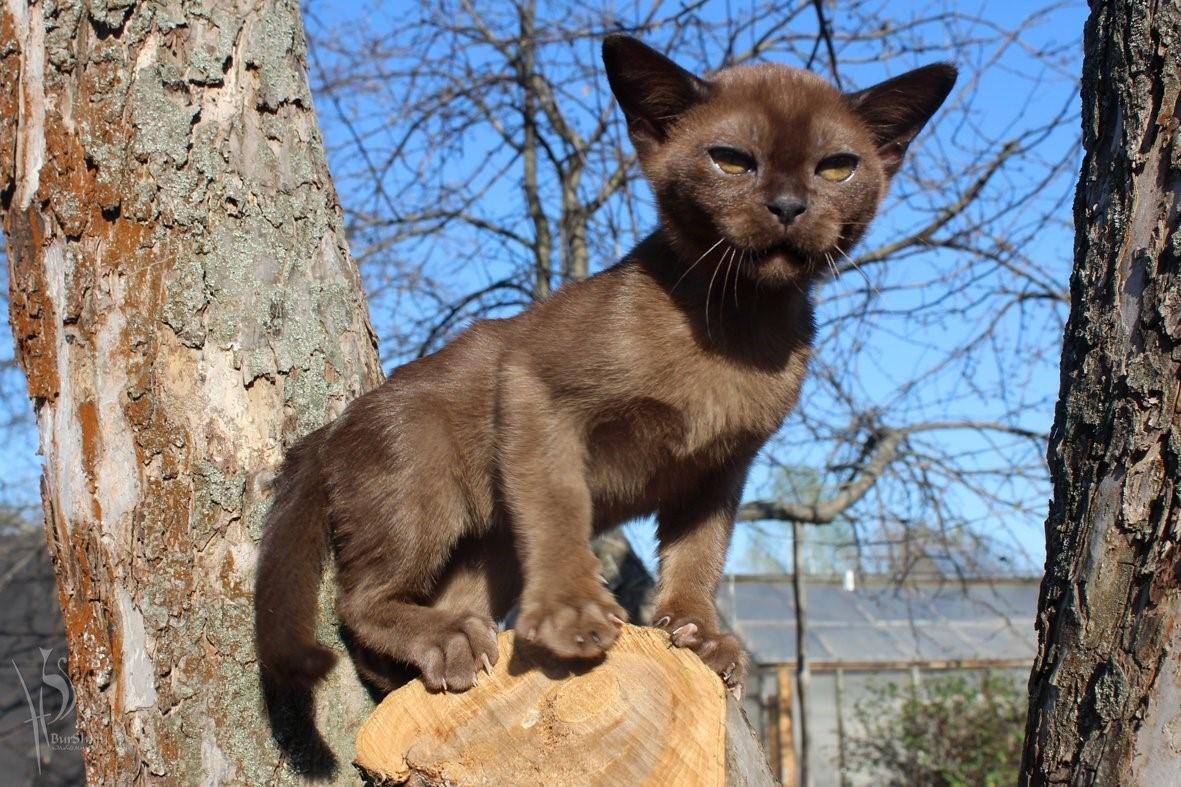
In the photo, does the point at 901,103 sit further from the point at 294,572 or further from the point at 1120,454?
the point at 294,572

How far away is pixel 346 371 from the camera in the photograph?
9.62 ft

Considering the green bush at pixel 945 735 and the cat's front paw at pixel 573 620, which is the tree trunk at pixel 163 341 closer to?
the cat's front paw at pixel 573 620

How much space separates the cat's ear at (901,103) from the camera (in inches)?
113

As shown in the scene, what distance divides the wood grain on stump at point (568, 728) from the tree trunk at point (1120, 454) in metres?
0.63

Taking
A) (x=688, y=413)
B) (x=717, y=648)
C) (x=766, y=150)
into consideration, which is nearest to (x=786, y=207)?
(x=766, y=150)

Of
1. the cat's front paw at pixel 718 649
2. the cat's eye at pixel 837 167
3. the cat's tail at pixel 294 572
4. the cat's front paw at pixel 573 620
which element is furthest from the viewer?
the cat's eye at pixel 837 167

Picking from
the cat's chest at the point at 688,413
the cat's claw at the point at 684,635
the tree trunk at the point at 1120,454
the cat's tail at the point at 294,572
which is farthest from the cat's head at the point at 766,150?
the cat's tail at the point at 294,572

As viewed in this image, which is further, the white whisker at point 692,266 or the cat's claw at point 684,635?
the white whisker at point 692,266

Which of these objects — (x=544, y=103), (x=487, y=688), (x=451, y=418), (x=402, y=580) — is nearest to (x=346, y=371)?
(x=451, y=418)

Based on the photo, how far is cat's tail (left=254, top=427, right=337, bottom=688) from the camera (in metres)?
2.43

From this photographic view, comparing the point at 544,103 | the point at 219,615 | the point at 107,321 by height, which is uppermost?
the point at 544,103

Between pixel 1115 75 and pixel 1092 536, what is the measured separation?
2.83ft

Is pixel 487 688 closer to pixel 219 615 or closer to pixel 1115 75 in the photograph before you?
pixel 219 615

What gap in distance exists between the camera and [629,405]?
2.68 m
